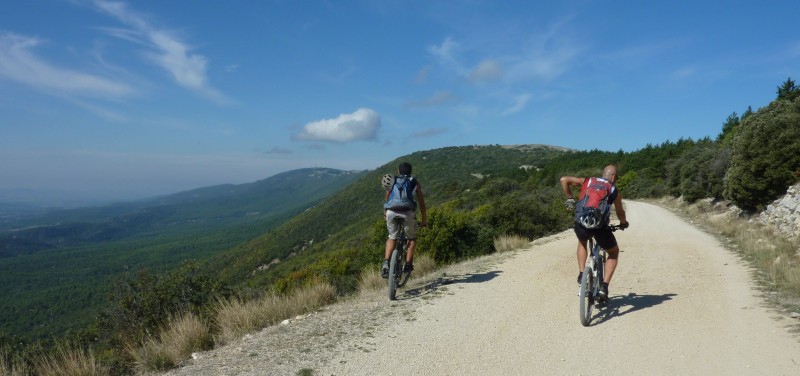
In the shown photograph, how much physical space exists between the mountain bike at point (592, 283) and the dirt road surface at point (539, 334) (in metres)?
0.19

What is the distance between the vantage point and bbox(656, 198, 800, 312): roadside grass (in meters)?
6.10

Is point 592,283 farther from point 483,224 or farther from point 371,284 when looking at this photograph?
point 483,224

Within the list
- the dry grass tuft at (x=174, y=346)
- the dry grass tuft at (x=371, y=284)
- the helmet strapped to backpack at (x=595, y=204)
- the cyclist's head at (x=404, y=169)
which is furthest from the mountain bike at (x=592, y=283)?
the dry grass tuft at (x=174, y=346)

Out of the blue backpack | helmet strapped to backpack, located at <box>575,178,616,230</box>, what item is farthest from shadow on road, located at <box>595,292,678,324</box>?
the blue backpack

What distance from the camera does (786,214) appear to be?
1140cm

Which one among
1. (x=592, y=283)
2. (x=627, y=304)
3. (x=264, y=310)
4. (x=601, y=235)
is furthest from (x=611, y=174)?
(x=264, y=310)

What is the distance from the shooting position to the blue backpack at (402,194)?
666 centimetres

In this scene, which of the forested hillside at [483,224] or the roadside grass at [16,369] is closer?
the roadside grass at [16,369]

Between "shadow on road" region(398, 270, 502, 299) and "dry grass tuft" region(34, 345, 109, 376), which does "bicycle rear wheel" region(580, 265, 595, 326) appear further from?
"dry grass tuft" region(34, 345, 109, 376)

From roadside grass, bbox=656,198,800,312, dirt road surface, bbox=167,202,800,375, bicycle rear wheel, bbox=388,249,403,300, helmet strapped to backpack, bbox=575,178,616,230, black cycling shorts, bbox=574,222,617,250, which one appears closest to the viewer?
dirt road surface, bbox=167,202,800,375

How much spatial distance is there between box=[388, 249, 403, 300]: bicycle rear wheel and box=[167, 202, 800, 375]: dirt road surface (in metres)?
0.19

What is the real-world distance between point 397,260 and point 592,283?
2.79 meters

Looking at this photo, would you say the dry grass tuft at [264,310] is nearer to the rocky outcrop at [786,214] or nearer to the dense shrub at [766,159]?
the rocky outcrop at [786,214]

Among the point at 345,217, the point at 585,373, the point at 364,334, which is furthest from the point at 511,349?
the point at 345,217
